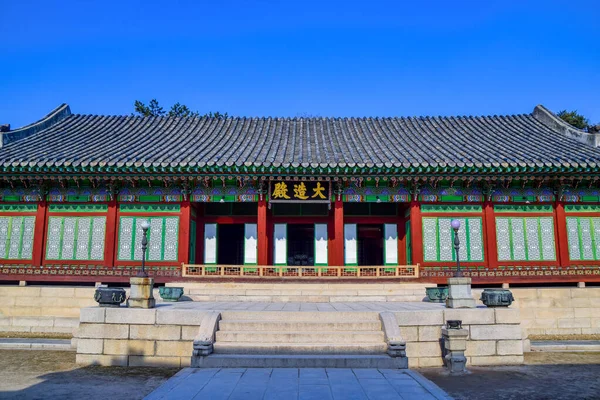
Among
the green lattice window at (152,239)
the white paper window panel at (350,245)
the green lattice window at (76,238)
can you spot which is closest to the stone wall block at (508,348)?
the white paper window panel at (350,245)

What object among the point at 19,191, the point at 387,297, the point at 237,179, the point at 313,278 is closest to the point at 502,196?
the point at 387,297

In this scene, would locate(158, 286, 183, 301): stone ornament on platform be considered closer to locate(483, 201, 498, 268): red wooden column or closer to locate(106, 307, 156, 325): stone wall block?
locate(106, 307, 156, 325): stone wall block

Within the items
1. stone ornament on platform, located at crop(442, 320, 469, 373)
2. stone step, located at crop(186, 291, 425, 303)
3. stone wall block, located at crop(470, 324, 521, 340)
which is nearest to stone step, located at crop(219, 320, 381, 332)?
stone ornament on platform, located at crop(442, 320, 469, 373)

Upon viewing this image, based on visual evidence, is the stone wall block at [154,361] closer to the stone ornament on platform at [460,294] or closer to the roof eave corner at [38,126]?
the stone ornament on platform at [460,294]

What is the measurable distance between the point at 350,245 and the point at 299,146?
16.0ft

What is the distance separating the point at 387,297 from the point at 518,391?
25.1ft

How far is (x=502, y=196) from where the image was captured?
58.0 feet

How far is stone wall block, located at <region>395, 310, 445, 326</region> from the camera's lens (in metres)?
10.6

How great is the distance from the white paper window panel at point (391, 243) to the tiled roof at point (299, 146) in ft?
11.2

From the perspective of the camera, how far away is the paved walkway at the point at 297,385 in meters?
7.10

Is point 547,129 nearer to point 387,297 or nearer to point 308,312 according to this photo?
point 387,297

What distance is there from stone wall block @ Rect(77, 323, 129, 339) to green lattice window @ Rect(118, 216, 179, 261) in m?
6.60

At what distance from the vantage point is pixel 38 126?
20.8 m

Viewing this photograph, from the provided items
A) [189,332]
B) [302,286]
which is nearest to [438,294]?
[302,286]
